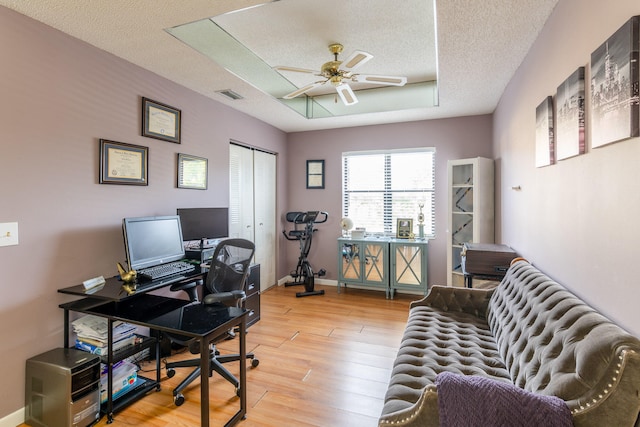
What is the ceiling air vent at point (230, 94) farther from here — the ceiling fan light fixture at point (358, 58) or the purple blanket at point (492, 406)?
the purple blanket at point (492, 406)

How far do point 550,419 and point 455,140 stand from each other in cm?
398

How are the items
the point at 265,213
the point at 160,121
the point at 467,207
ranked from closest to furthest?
the point at 160,121 < the point at 467,207 < the point at 265,213

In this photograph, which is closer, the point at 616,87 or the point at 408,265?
the point at 616,87

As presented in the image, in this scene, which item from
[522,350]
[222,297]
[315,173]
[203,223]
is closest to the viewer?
[522,350]

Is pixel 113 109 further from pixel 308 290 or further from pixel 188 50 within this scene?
pixel 308 290

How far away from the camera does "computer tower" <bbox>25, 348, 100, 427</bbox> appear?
1.85 meters

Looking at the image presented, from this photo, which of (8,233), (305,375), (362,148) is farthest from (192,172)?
(362,148)

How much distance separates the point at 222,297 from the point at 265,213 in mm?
2645

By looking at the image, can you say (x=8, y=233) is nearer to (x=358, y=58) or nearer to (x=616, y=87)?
(x=358, y=58)

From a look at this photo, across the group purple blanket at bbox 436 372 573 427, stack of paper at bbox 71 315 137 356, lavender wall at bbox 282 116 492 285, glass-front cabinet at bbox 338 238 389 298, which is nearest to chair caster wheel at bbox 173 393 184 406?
stack of paper at bbox 71 315 137 356

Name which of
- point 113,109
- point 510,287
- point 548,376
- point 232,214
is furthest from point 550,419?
point 232,214

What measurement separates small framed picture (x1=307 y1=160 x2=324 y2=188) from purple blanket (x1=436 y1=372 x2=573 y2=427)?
4177 mm

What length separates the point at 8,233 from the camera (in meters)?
1.95

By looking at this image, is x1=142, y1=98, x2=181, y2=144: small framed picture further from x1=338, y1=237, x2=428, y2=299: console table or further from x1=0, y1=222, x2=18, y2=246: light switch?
x1=338, y1=237, x2=428, y2=299: console table
